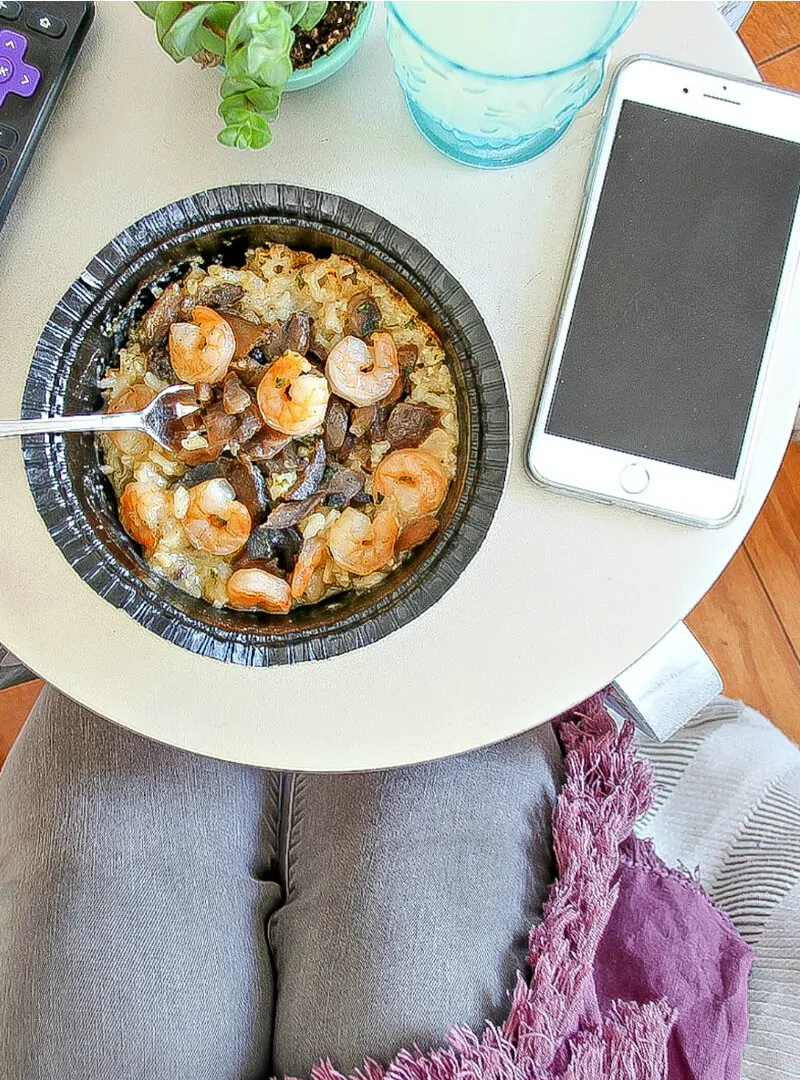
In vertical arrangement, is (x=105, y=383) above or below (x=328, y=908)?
above

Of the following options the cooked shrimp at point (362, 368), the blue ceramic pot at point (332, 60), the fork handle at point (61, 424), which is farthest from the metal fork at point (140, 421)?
the blue ceramic pot at point (332, 60)

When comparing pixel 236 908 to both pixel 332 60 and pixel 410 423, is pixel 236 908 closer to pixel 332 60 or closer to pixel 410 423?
pixel 410 423

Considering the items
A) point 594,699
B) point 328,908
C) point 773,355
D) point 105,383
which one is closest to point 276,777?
point 328,908

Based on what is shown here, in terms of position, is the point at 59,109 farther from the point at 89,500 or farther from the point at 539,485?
the point at 539,485

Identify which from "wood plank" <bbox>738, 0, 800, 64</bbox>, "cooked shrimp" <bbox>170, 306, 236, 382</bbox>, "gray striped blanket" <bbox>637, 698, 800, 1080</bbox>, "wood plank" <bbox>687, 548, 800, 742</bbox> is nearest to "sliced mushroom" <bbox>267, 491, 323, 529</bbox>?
"cooked shrimp" <bbox>170, 306, 236, 382</bbox>

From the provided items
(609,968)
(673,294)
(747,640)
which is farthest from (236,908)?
(747,640)

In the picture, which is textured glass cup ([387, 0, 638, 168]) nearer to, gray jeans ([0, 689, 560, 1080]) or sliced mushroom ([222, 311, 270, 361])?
sliced mushroom ([222, 311, 270, 361])
